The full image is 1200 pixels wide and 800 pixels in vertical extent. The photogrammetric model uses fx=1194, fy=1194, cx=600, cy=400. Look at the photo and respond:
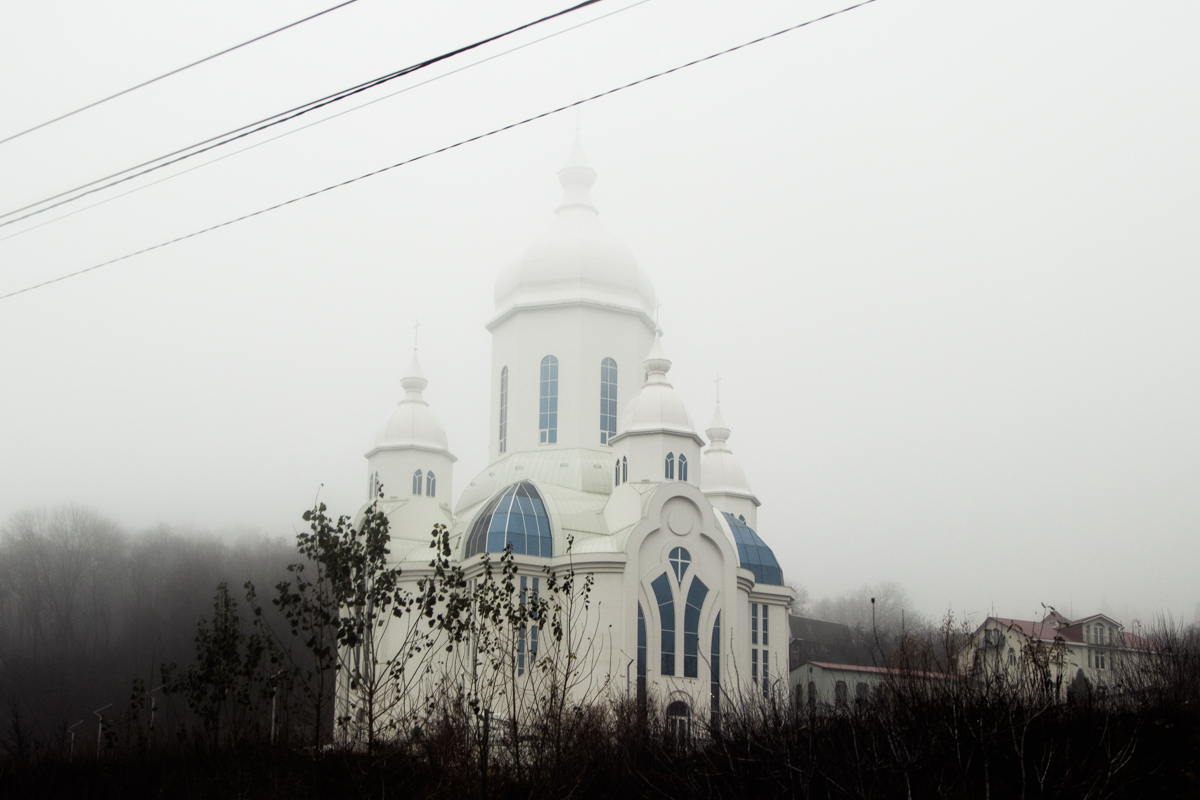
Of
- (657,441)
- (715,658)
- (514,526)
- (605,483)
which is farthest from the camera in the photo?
(605,483)

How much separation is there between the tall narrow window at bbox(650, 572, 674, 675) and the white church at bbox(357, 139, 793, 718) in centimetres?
3

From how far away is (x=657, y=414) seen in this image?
28672 millimetres

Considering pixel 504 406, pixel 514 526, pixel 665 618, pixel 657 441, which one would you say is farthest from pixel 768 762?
pixel 504 406

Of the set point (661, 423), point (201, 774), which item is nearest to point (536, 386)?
point (661, 423)

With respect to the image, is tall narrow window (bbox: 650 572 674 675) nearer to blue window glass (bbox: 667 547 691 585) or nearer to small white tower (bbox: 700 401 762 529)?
blue window glass (bbox: 667 547 691 585)

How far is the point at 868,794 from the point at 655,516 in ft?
56.0

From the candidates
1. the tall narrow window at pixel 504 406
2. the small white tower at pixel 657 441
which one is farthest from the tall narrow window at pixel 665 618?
the tall narrow window at pixel 504 406

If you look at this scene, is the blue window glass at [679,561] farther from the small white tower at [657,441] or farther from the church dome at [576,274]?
the church dome at [576,274]

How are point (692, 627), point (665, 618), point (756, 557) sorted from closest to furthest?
point (665, 618) < point (692, 627) < point (756, 557)

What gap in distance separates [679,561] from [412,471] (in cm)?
847

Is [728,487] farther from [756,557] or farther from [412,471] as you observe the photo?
[412,471]

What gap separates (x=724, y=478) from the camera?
35.1 m

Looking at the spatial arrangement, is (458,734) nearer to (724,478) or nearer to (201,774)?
(201,774)

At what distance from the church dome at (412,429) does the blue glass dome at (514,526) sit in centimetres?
434
